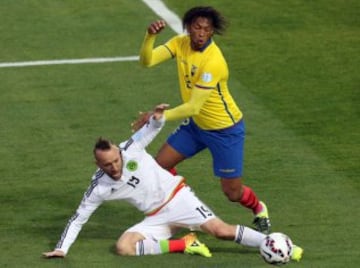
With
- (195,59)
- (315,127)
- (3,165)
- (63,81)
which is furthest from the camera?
(63,81)

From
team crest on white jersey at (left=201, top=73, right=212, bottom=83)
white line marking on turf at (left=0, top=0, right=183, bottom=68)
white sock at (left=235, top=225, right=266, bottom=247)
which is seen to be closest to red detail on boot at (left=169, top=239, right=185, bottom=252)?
white sock at (left=235, top=225, right=266, bottom=247)

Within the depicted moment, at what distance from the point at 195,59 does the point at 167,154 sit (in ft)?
4.21

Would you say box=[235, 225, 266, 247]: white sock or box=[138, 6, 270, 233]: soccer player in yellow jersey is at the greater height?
box=[138, 6, 270, 233]: soccer player in yellow jersey

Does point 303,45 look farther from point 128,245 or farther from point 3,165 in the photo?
point 128,245

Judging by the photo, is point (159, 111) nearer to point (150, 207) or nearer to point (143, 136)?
point (143, 136)

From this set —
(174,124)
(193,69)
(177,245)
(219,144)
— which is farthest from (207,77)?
(174,124)

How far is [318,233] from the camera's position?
15.3m

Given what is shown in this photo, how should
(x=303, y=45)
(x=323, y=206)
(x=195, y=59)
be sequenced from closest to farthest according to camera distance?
(x=195, y=59) → (x=323, y=206) → (x=303, y=45)

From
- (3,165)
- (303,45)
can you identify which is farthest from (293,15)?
(3,165)

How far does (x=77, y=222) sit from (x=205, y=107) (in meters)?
1.87

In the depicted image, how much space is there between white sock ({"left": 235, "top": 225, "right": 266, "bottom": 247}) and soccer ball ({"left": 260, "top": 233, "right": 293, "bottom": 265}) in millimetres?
241

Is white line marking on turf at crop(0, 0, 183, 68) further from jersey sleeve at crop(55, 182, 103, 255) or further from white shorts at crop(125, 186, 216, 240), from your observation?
jersey sleeve at crop(55, 182, 103, 255)

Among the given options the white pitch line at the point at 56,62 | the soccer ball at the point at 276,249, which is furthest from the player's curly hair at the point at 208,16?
the white pitch line at the point at 56,62

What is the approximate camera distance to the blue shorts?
15.0m
